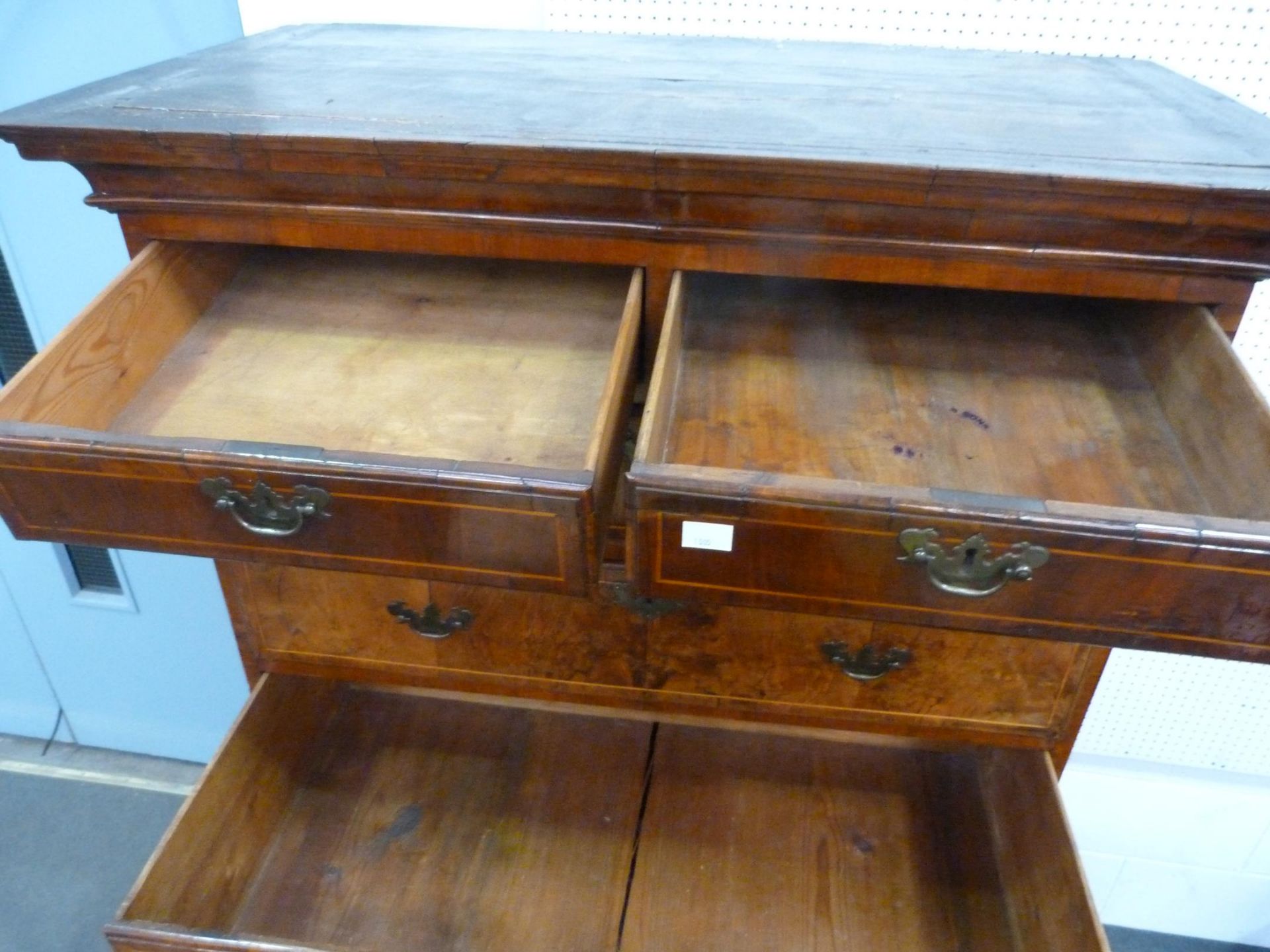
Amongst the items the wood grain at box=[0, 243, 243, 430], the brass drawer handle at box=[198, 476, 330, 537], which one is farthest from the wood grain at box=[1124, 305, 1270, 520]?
the wood grain at box=[0, 243, 243, 430]

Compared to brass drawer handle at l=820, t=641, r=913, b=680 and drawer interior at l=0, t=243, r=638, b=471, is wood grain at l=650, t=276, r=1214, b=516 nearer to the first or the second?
drawer interior at l=0, t=243, r=638, b=471

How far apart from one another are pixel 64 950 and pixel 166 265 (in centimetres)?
120

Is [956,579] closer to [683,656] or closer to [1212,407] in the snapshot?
[1212,407]

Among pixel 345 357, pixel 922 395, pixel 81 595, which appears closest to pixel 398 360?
pixel 345 357

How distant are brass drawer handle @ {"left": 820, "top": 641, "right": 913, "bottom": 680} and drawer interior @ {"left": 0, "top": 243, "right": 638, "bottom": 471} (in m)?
0.33

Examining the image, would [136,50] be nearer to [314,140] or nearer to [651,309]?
[314,140]

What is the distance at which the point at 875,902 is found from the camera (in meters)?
0.93

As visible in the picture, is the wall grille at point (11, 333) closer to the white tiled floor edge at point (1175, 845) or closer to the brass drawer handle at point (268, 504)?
the brass drawer handle at point (268, 504)

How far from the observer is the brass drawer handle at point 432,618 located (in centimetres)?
90

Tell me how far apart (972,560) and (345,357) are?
0.53 meters

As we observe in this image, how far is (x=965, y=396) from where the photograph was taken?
0.75 metres

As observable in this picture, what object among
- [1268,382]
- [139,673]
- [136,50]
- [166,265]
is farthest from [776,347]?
[139,673]

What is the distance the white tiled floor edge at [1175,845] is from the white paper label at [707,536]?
3.85ft

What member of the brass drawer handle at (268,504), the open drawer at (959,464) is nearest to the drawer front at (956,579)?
the open drawer at (959,464)
